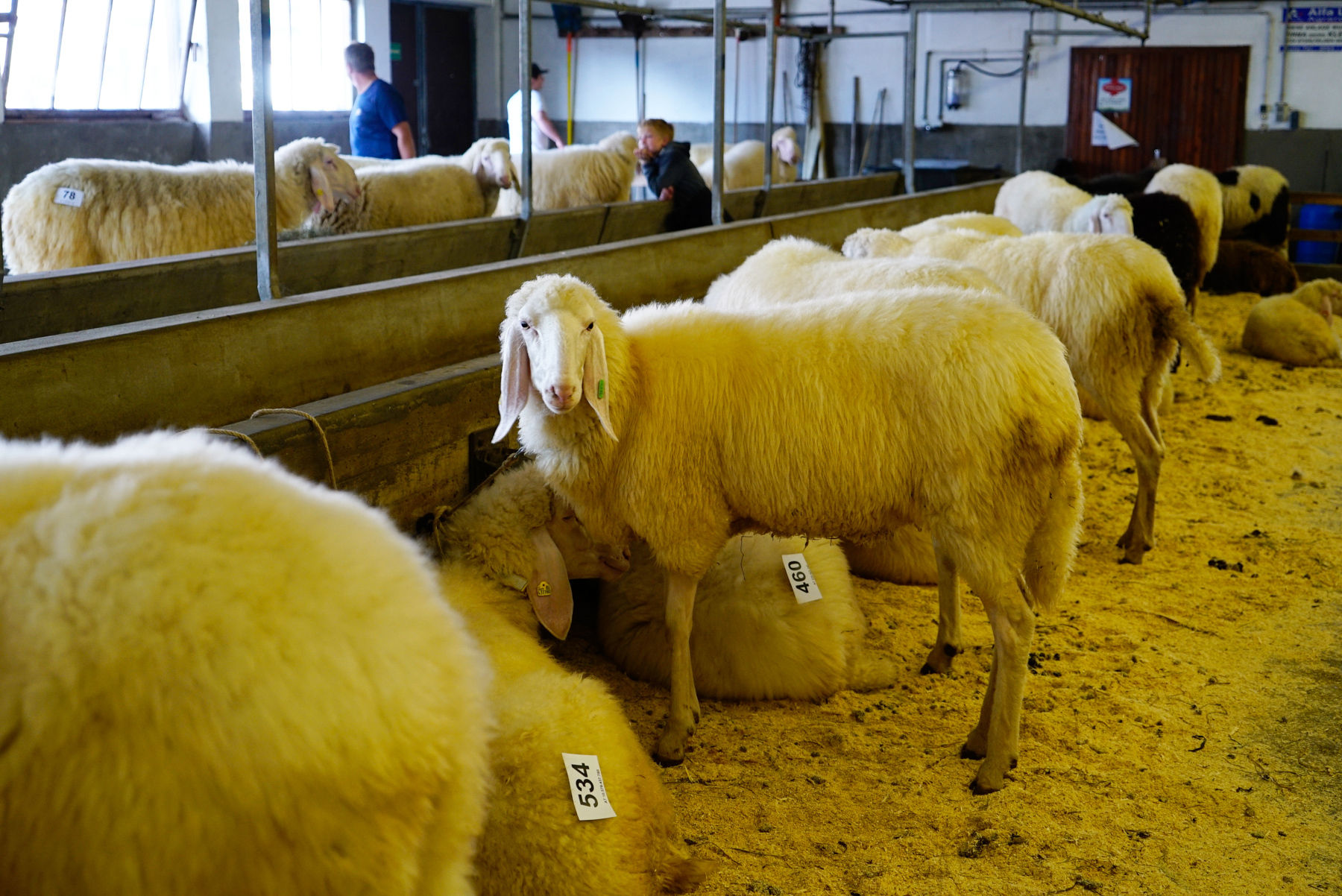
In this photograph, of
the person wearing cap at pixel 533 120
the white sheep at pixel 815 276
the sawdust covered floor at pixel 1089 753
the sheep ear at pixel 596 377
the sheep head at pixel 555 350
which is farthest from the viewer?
the person wearing cap at pixel 533 120

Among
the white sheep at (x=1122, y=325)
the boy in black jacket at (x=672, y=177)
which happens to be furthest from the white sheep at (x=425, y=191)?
the white sheep at (x=1122, y=325)

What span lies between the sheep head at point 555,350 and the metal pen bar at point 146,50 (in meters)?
9.86

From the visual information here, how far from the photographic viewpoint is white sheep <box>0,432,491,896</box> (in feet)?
3.78

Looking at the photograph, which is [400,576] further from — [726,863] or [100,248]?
[100,248]

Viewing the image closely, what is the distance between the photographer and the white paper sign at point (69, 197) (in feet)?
17.0

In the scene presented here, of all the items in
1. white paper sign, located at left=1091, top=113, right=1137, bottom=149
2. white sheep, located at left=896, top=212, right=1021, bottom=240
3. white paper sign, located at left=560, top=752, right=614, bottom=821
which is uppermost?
white paper sign, located at left=1091, top=113, right=1137, bottom=149

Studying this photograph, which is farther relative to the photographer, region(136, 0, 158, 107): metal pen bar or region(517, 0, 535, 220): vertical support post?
region(136, 0, 158, 107): metal pen bar

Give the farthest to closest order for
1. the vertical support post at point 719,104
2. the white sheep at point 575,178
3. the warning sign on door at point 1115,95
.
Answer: the warning sign on door at point 1115,95
the white sheep at point 575,178
the vertical support post at point 719,104

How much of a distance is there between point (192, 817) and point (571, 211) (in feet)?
21.3

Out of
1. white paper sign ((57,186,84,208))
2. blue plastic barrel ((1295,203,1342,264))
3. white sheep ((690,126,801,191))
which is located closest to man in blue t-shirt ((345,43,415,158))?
white paper sign ((57,186,84,208))

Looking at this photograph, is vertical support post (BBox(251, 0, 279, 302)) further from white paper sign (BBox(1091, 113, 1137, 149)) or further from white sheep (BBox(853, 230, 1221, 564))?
white paper sign (BBox(1091, 113, 1137, 149))

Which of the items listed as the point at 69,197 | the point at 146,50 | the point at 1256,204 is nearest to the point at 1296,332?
the point at 1256,204

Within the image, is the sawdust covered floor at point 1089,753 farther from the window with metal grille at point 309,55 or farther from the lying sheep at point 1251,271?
the window with metal grille at point 309,55

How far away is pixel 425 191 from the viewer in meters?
7.27
